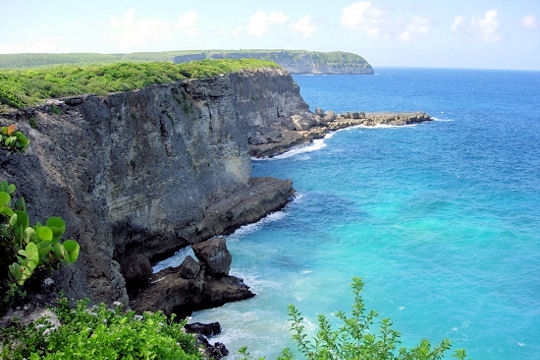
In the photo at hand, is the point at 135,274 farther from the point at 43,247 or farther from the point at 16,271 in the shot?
the point at 16,271

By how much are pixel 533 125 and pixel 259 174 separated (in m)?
79.0

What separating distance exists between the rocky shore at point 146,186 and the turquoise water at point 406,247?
2732 millimetres

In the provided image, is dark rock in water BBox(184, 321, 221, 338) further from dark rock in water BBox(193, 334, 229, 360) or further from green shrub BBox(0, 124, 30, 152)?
green shrub BBox(0, 124, 30, 152)

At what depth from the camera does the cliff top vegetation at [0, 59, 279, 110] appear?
29375mm

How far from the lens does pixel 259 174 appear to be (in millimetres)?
65125

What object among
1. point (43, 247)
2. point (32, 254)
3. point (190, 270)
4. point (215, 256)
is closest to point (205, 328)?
point (190, 270)

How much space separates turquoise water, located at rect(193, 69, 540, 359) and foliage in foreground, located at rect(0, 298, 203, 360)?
572 inches

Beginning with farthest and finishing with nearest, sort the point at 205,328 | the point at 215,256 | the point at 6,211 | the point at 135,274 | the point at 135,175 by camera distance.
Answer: the point at 135,175 → the point at 215,256 → the point at 135,274 → the point at 205,328 → the point at 6,211

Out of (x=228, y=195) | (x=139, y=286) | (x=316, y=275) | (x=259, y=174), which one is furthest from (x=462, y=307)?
(x=259, y=174)

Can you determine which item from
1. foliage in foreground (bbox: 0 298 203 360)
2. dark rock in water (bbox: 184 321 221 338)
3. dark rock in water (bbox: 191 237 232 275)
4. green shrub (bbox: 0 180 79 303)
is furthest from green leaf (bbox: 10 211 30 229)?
dark rock in water (bbox: 191 237 232 275)

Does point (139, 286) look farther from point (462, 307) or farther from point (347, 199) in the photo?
point (347, 199)

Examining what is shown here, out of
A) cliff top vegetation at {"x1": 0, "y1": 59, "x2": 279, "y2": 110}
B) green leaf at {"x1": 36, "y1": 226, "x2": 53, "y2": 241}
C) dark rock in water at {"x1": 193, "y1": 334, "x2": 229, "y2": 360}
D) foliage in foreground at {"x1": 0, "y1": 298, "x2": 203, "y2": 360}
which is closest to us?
foliage in foreground at {"x1": 0, "y1": 298, "x2": 203, "y2": 360}

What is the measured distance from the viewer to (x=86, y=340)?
463 inches

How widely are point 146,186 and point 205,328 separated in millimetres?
14475
